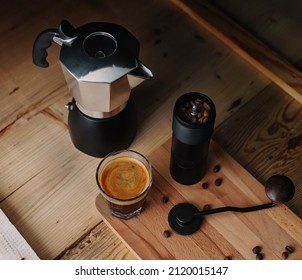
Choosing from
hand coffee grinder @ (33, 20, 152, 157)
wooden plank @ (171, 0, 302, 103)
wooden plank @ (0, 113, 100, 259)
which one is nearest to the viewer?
hand coffee grinder @ (33, 20, 152, 157)

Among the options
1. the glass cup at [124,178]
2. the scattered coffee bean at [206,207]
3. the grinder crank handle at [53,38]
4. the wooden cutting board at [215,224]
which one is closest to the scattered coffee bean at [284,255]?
the wooden cutting board at [215,224]

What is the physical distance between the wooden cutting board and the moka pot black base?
Answer: 8 centimetres

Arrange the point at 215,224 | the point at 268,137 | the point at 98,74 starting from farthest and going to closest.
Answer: the point at 268,137 → the point at 215,224 → the point at 98,74

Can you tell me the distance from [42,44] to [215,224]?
41cm

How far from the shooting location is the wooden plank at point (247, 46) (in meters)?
1.06

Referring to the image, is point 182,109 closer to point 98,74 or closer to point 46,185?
point 98,74

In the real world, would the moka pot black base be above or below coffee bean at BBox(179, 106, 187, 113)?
below

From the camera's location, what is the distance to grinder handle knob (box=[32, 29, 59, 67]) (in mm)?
834

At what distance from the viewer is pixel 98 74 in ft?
2.56

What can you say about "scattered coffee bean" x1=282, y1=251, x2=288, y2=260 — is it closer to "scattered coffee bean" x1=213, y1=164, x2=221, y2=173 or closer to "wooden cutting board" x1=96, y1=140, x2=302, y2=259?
"wooden cutting board" x1=96, y1=140, x2=302, y2=259

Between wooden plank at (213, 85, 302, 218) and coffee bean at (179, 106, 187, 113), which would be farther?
wooden plank at (213, 85, 302, 218)

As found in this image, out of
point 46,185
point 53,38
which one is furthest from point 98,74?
point 46,185

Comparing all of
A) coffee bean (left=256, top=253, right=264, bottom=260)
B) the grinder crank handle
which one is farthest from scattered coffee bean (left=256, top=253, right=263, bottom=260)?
the grinder crank handle
